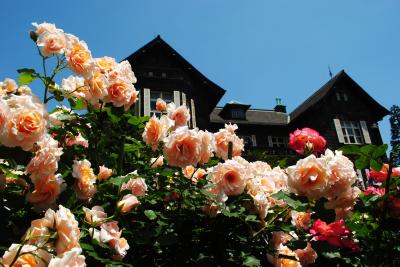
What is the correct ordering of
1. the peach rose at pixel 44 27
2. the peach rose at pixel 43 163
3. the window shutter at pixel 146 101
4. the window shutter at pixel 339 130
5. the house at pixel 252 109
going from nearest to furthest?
the peach rose at pixel 43 163 < the peach rose at pixel 44 27 < the window shutter at pixel 146 101 < the house at pixel 252 109 < the window shutter at pixel 339 130

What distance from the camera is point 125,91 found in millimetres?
2023

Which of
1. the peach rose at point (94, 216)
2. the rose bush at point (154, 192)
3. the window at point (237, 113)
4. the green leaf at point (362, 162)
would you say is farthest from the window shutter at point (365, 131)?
the peach rose at point (94, 216)

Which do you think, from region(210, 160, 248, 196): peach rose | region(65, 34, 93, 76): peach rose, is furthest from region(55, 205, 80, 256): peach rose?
region(65, 34, 93, 76): peach rose

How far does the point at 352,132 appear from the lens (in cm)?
1938

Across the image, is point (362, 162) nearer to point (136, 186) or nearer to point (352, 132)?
point (136, 186)

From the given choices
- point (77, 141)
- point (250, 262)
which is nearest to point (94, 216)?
point (250, 262)

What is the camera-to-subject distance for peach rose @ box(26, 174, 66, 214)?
1475mm

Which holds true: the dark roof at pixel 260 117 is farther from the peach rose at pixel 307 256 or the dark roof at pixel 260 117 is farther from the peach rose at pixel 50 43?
the peach rose at pixel 50 43

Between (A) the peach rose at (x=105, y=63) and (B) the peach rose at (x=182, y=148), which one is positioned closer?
(B) the peach rose at (x=182, y=148)

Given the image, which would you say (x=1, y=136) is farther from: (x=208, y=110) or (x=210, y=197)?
(x=208, y=110)

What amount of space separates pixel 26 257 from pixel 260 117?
21472 millimetres

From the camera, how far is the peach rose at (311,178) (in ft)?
5.14

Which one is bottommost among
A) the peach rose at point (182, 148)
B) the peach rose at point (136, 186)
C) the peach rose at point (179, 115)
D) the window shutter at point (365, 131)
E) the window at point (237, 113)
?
the peach rose at point (136, 186)

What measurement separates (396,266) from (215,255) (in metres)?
1.22
